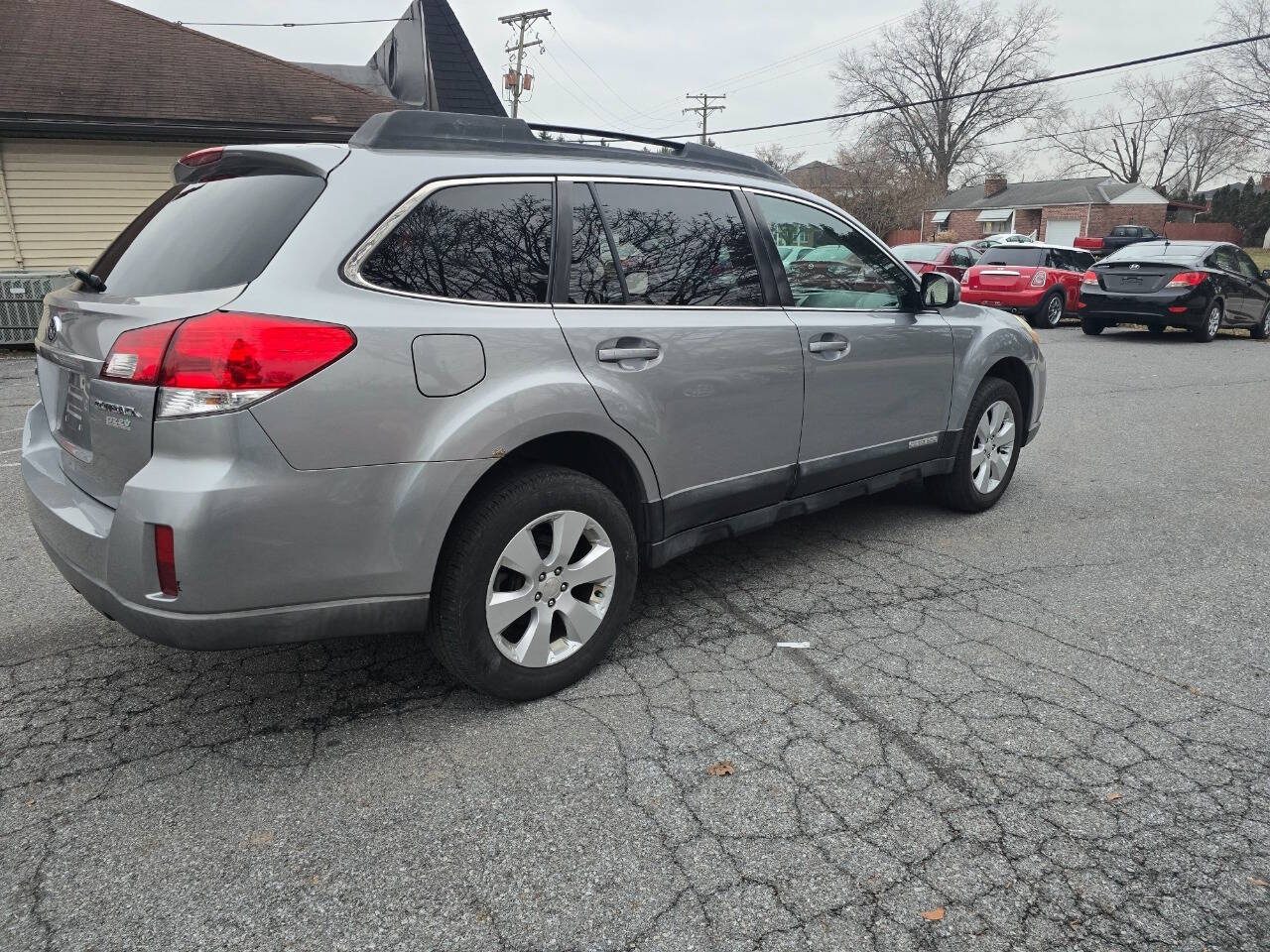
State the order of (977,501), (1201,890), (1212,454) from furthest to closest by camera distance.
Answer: (1212,454), (977,501), (1201,890)

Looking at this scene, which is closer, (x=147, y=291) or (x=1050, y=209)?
(x=147, y=291)

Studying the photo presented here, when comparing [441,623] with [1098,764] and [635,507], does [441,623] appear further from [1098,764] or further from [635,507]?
[1098,764]

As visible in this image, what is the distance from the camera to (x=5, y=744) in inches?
107

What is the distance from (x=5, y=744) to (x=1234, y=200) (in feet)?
210

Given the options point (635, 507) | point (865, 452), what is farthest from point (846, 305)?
point (635, 507)

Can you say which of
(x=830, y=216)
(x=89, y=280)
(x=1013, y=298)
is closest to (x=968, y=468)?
(x=830, y=216)

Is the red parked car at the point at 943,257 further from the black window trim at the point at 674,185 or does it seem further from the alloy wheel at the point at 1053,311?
the black window trim at the point at 674,185

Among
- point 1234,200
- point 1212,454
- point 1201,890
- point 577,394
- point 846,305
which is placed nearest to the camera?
point 1201,890

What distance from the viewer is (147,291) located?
8.74 ft

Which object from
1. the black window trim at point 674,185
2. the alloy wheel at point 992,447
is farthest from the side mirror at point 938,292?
the black window trim at point 674,185

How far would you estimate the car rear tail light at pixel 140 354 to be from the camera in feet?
7.75

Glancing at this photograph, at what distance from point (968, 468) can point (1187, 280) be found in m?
11.2

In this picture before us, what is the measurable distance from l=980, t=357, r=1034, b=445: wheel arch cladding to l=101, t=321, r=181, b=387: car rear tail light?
13.3 feet

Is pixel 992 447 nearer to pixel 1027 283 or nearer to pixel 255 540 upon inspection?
pixel 255 540
